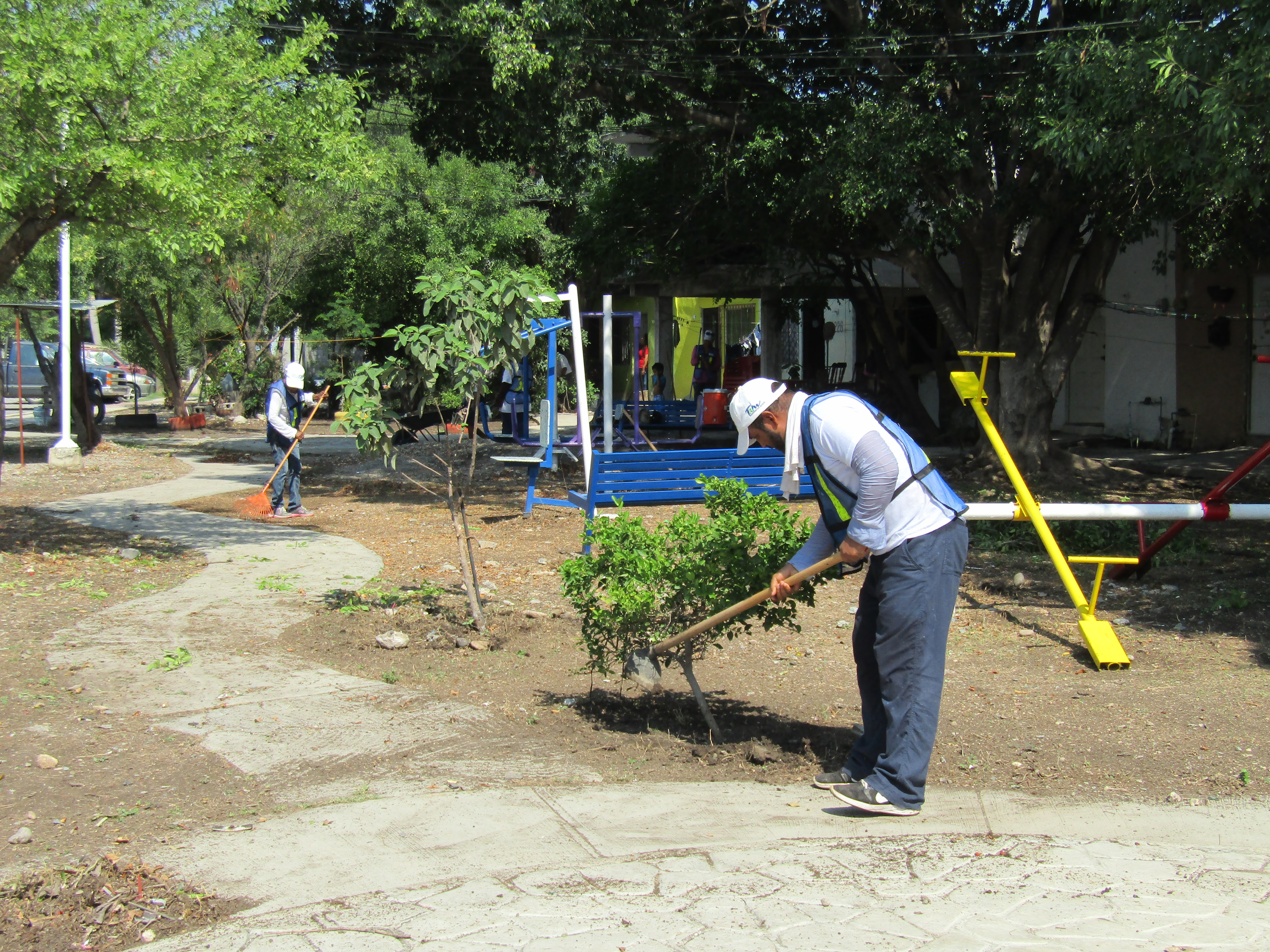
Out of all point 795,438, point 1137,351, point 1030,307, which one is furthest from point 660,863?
point 1137,351

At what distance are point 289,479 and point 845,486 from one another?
8.81m

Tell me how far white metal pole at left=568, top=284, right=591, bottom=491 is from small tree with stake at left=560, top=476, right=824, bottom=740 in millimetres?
5794

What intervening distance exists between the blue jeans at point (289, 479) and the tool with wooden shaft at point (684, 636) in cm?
711

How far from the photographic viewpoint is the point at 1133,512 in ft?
20.6

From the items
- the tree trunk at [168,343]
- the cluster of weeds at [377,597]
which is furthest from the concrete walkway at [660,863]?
the tree trunk at [168,343]

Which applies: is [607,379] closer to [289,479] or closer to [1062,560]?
[289,479]

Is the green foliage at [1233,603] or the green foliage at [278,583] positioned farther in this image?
the green foliage at [278,583]

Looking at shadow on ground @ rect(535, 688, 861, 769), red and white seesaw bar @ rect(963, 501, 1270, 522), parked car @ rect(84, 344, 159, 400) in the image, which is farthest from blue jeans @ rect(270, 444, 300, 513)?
parked car @ rect(84, 344, 159, 400)

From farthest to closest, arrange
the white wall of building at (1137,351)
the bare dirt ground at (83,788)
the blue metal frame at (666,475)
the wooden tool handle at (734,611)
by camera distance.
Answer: the white wall of building at (1137,351) → the blue metal frame at (666,475) → the wooden tool handle at (734,611) → the bare dirt ground at (83,788)

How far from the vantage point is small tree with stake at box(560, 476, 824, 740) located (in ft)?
15.5

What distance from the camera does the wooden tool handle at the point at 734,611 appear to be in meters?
4.25

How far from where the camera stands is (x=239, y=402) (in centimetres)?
2712

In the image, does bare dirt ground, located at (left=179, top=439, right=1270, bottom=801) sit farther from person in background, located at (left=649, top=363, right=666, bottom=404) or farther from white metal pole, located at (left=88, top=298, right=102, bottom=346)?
person in background, located at (left=649, top=363, right=666, bottom=404)

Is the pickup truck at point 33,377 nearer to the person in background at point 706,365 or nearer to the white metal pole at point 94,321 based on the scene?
the white metal pole at point 94,321
